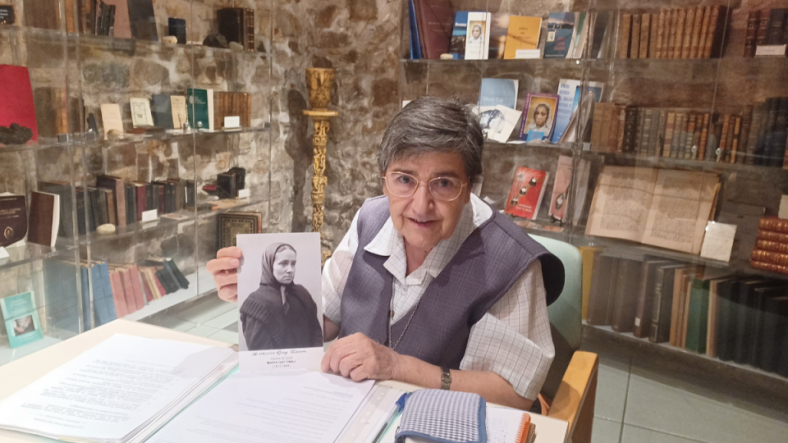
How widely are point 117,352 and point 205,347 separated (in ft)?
0.58

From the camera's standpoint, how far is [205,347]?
48.6 inches

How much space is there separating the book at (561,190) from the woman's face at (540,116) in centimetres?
24

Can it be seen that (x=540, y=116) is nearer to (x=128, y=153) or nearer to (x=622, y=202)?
(x=622, y=202)

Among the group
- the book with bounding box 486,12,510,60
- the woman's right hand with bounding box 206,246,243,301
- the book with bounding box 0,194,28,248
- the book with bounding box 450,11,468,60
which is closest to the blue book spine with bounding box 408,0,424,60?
the book with bounding box 450,11,468,60

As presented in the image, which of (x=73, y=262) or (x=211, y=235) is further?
(x=211, y=235)

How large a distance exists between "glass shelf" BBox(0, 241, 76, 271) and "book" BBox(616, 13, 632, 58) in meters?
3.01

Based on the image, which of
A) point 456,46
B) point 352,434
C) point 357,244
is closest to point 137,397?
point 352,434

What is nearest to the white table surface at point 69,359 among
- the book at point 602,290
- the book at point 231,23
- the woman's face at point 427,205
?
the woman's face at point 427,205

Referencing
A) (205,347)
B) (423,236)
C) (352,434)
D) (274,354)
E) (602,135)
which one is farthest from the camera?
(602,135)

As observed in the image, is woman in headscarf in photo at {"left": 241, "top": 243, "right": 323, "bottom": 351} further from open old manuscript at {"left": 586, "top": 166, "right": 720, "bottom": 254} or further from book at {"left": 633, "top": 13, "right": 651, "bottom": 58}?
book at {"left": 633, "top": 13, "right": 651, "bottom": 58}

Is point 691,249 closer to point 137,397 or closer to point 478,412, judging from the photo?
point 478,412

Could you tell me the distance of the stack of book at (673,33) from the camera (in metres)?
2.79

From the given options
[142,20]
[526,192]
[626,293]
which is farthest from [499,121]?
[142,20]

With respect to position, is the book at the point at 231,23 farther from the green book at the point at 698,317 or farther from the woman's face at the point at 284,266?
the green book at the point at 698,317
